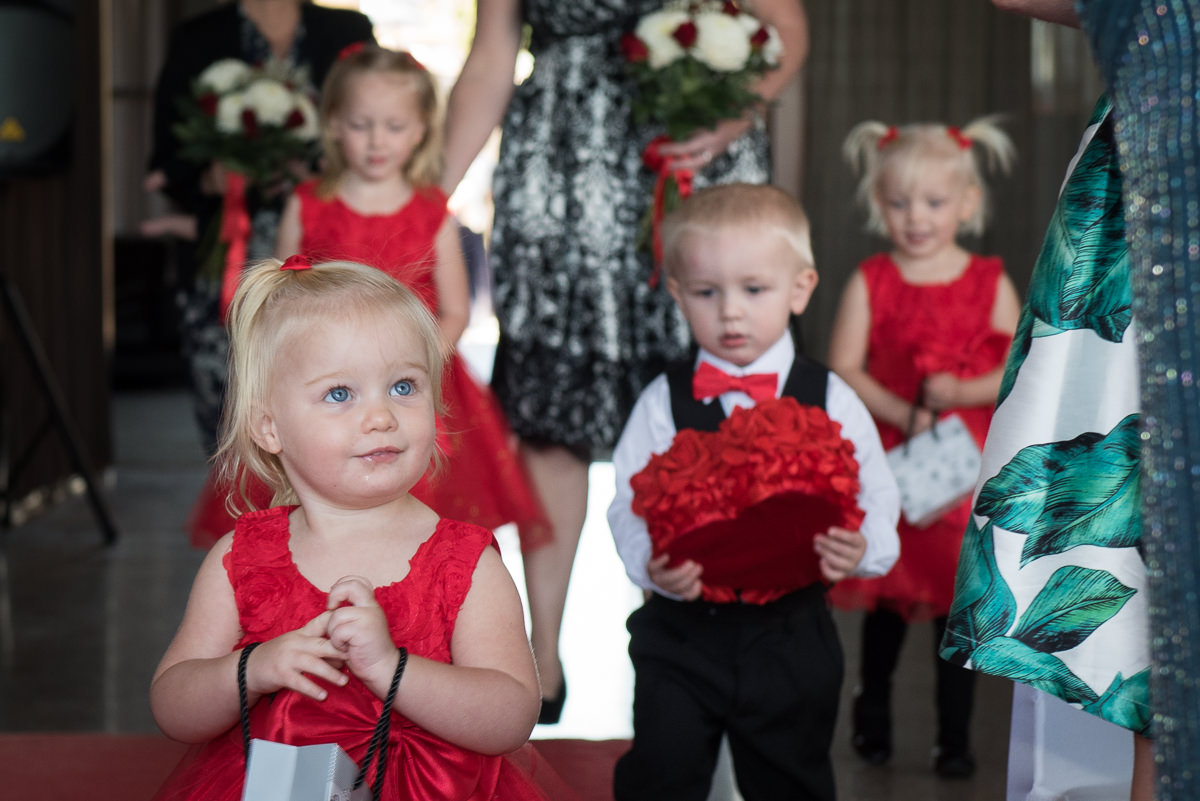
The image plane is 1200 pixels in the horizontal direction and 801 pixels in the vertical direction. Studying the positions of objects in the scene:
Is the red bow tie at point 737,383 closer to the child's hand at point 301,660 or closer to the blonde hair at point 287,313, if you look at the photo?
the blonde hair at point 287,313

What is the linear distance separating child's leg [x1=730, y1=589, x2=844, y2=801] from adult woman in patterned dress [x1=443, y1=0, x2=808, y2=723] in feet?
2.72

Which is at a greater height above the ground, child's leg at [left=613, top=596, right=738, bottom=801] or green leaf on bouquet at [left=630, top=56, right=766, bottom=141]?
green leaf on bouquet at [left=630, top=56, right=766, bottom=141]

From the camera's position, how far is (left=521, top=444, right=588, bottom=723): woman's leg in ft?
9.68

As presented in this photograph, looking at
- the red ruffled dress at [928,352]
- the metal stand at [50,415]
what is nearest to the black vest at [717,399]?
the red ruffled dress at [928,352]

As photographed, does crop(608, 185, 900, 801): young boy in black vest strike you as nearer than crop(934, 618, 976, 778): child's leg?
Yes

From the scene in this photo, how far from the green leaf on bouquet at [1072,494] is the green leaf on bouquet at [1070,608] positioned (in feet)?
0.11

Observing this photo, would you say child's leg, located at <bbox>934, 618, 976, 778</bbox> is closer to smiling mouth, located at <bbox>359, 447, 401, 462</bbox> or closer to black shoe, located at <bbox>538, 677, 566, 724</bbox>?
black shoe, located at <bbox>538, 677, 566, 724</bbox>

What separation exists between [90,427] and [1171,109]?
6223 mm

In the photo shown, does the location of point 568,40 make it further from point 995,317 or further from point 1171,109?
point 1171,109

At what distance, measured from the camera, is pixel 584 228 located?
286 centimetres

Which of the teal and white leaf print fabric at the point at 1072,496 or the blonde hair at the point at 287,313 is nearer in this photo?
→ the teal and white leaf print fabric at the point at 1072,496

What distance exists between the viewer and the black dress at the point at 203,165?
3.50 m

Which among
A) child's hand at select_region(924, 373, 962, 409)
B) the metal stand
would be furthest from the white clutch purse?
the metal stand

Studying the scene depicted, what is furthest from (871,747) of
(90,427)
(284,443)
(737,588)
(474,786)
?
(90,427)
